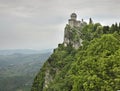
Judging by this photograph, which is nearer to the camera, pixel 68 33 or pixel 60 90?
pixel 60 90

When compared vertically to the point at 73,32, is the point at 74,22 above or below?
above

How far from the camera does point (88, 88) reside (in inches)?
2879

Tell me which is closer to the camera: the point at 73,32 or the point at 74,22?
the point at 73,32

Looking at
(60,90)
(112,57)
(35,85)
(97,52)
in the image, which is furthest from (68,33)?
(112,57)

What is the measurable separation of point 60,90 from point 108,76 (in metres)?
24.6

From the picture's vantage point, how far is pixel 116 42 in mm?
85375

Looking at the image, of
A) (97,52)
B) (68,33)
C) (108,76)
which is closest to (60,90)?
(97,52)

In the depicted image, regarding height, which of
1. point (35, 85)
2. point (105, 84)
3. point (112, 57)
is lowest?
point (35, 85)

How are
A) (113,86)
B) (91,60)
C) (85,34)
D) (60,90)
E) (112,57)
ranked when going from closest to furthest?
1. (113,86)
2. (112,57)
3. (91,60)
4. (60,90)
5. (85,34)

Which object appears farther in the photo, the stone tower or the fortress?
the stone tower

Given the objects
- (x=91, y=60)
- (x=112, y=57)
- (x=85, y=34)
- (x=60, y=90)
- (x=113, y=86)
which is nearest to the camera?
(x=113, y=86)

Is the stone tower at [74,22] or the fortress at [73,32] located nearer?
the fortress at [73,32]

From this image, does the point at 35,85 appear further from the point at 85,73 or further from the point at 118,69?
the point at 118,69

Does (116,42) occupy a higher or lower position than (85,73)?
higher
